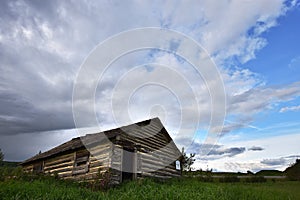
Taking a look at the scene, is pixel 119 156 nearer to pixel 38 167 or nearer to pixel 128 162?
pixel 128 162

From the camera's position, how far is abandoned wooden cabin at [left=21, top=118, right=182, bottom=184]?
A: 1644 cm

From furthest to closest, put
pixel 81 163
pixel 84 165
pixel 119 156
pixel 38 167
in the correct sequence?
pixel 38 167 < pixel 81 163 < pixel 84 165 < pixel 119 156

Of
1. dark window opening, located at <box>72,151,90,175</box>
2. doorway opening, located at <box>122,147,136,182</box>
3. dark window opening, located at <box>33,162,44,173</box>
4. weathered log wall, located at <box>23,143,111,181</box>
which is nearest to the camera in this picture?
weathered log wall, located at <box>23,143,111,181</box>

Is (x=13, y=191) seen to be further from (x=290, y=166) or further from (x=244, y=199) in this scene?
(x=290, y=166)

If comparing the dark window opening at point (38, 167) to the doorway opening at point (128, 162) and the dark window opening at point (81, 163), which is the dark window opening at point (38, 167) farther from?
the doorway opening at point (128, 162)

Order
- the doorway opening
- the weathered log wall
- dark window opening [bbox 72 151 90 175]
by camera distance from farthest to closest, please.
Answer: the doorway opening → dark window opening [bbox 72 151 90 175] → the weathered log wall

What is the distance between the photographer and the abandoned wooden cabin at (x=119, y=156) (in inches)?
647

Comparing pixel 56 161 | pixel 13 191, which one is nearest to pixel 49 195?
pixel 13 191

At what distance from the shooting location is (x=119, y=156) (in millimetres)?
16562

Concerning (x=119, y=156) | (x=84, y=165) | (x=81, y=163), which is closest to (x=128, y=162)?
(x=119, y=156)

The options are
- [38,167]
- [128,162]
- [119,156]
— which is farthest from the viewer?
[38,167]

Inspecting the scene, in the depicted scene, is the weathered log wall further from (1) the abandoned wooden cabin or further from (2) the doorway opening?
(2) the doorway opening

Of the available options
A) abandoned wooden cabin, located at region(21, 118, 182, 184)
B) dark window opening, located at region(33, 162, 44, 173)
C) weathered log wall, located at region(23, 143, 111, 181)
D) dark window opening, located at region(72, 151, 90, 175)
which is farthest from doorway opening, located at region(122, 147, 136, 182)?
dark window opening, located at region(33, 162, 44, 173)

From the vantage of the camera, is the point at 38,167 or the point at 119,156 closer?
the point at 119,156
